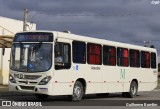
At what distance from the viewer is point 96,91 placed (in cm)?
2314

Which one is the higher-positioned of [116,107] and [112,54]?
[112,54]

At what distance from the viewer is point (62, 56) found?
20.5 meters

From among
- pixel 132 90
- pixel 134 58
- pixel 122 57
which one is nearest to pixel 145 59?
pixel 134 58

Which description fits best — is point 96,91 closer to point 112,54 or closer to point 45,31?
point 112,54

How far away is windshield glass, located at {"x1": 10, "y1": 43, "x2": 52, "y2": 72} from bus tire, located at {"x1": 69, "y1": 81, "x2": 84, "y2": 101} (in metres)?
2.11

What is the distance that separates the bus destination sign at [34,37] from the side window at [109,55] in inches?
168

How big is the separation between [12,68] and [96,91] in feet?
14.9

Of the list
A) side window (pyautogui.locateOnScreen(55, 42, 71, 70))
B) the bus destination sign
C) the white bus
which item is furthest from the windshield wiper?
side window (pyautogui.locateOnScreen(55, 42, 71, 70))

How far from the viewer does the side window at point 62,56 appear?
66.5 ft

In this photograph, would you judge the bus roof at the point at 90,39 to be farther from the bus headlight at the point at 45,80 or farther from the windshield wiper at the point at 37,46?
the bus headlight at the point at 45,80

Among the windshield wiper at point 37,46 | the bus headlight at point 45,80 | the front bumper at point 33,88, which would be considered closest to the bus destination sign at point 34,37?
the windshield wiper at point 37,46

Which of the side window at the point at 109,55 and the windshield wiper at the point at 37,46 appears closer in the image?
the windshield wiper at the point at 37,46

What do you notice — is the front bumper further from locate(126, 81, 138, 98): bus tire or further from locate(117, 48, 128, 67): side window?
locate(126, 81, 138, 98): bus tire

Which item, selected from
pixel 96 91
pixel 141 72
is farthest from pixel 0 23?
pixel 96 91
